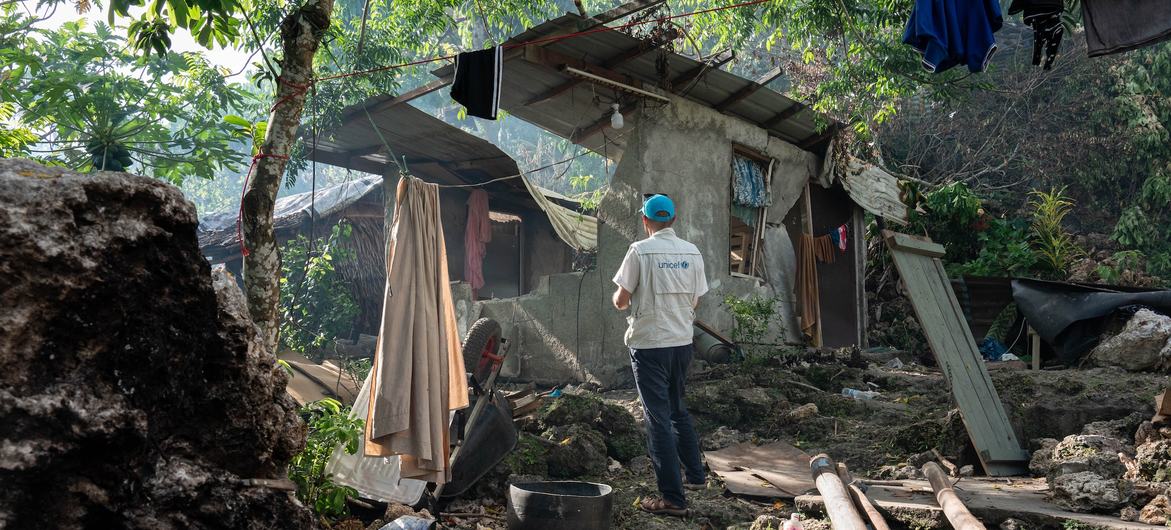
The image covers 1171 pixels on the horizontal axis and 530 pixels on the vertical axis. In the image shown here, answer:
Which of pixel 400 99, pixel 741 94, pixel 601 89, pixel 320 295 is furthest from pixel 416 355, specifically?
pixel 320 295

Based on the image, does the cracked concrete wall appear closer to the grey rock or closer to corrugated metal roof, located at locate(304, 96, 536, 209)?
corrugated metal roof, located at locate(304, 96, 536, 209)

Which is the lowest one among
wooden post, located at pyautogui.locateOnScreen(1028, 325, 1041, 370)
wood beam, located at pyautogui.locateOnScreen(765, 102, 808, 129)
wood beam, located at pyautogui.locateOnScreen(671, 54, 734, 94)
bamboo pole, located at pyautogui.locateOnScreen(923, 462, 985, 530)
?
bamboo pole, located at pyautogui.locateOnScreen(923, 462, 985, 530)

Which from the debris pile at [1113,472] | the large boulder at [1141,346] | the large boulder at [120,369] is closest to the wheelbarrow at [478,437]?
the large boulder at [120,369]

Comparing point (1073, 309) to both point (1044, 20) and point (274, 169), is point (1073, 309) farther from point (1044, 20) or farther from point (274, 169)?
point (274, 169)

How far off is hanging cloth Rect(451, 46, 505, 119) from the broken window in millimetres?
4042

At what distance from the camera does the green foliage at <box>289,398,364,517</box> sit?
3.81 meters

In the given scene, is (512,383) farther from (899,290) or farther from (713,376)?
→ (899,290)

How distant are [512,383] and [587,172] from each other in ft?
80.0

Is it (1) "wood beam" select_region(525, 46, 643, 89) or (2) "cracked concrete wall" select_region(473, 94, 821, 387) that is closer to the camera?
(1) "wood beam" select_region(525, 46, 643, 89)

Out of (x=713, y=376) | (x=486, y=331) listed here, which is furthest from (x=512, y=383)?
(x=486, y=331)

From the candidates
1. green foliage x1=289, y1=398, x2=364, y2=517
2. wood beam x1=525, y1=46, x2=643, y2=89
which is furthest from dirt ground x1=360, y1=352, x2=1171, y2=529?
wood beam x1=525, y1=46, x2=643, y2=89

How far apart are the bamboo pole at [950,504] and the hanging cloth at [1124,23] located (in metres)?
2.84

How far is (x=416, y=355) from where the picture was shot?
438 centimetres

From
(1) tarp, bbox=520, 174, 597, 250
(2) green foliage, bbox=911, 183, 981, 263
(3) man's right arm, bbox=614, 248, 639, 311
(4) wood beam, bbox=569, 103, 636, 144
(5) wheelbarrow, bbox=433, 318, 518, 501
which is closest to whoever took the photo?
(5) wheelbarrow, bbox=433, 318, 518, 501
